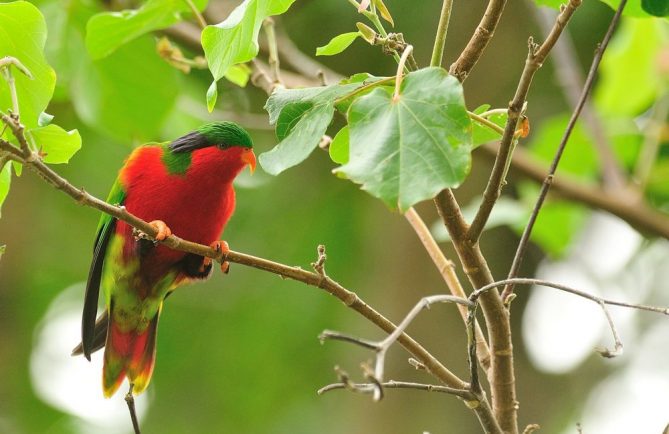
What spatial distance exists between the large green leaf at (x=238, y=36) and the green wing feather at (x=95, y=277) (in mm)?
920

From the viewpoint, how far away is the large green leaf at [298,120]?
5.81 ft

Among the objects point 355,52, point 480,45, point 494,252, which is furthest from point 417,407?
point 480,45

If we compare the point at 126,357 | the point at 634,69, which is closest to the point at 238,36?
the point at 126,357

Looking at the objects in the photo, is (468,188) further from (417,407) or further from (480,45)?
→ (480,45)

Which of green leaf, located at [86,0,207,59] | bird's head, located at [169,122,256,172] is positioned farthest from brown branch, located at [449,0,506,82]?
bird's head, located at [169,122,256,172]

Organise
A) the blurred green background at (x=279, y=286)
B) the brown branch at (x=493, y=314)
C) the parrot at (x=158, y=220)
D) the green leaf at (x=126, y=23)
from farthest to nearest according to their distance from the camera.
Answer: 1. the blurred green background at (x=279, y=286)
2. the parrot at (x=158, y=220)
3. the green leaf at (x=126, y=23)
4. the brown branch at (x=493, y=314)

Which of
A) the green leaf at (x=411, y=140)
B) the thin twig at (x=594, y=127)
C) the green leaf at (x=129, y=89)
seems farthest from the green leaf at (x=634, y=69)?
the green leaf at (x=411, y=140)

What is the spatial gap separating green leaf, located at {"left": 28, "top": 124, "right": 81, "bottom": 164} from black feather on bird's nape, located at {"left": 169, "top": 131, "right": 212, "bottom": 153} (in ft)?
3.90

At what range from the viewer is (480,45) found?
5.93 ft

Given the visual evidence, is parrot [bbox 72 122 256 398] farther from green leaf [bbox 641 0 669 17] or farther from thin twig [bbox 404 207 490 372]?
green leaf [bbox 641 0 669 17]

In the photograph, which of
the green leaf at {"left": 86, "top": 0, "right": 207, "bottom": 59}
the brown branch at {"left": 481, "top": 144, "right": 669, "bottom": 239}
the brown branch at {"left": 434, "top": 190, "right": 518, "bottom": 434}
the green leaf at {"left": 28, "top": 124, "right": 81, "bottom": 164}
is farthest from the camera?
the brown branch at {"left": 481, "top": 144, "right": 669, "bottom": 239}

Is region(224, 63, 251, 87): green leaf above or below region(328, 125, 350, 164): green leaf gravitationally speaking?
above

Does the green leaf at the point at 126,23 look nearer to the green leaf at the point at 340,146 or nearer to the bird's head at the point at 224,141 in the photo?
the bird's head at the point at 224,141

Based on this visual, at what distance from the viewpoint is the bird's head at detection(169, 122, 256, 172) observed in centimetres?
320
